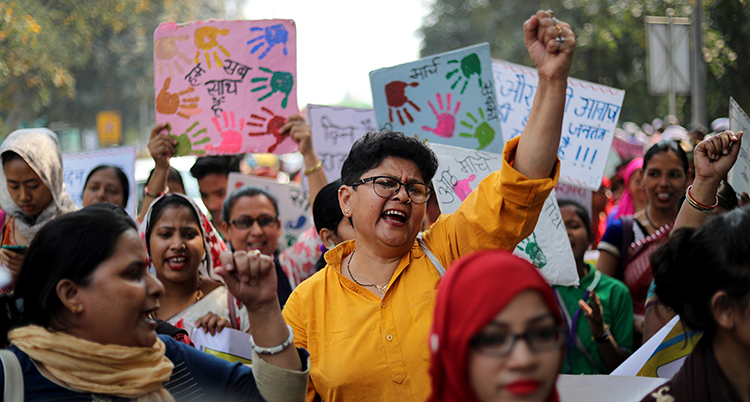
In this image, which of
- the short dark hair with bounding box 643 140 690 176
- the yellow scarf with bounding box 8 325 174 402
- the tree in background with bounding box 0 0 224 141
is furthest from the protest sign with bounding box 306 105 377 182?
the yellow scarf with bounding box 8 325 174 402

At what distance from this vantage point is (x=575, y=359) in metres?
3.36

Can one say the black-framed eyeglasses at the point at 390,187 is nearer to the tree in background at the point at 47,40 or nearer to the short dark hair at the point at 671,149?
the short dark hair at the point at 671,149

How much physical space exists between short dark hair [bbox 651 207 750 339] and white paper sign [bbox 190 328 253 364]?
1.73 metres

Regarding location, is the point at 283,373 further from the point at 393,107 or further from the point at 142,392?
the point at 393,107

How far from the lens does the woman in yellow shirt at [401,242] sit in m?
2.02

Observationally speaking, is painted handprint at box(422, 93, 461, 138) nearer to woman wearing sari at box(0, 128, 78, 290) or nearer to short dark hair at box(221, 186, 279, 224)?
short dark hair at box(221, 186, 279, 224)

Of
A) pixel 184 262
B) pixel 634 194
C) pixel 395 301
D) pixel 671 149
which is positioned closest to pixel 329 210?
pixel 184 262

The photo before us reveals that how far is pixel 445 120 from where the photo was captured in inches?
153

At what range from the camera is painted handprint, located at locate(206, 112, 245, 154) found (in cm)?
414

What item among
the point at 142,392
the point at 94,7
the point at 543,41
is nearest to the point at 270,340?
the point at 142,392

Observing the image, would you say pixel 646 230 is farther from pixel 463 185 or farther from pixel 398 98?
pixel 398 98

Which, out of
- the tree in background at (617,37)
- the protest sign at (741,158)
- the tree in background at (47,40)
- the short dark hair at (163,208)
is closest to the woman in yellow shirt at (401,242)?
the short dark hair at (163,208)

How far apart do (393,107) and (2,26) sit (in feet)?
13.6

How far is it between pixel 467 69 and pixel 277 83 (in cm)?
125
